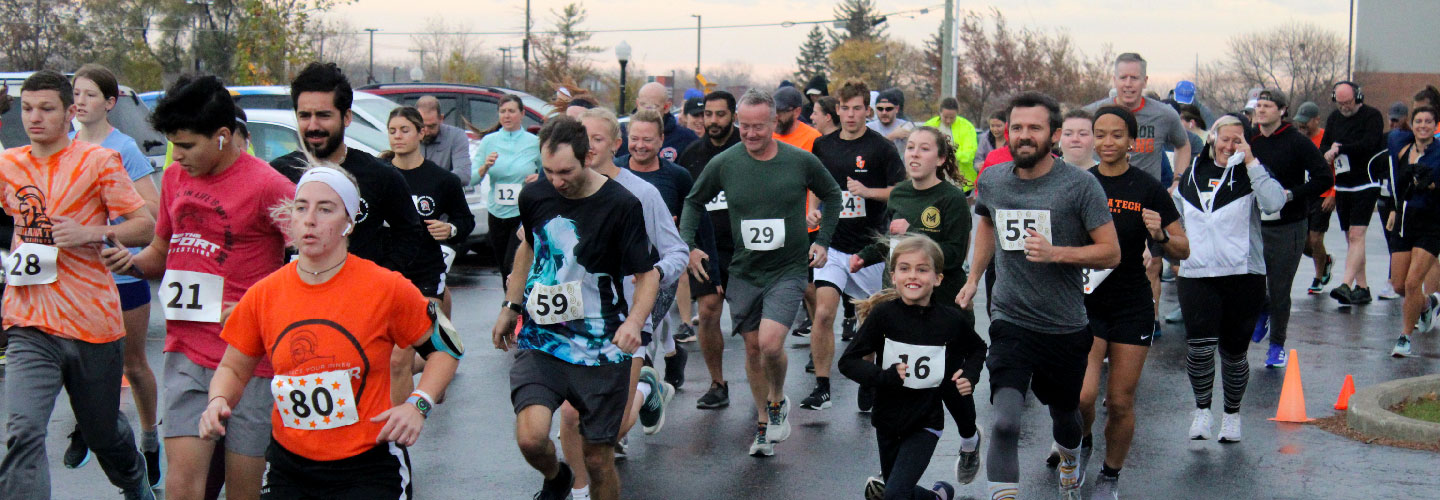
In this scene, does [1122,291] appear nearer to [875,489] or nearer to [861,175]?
[875,489]

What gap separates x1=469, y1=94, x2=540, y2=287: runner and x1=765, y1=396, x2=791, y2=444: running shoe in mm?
3239

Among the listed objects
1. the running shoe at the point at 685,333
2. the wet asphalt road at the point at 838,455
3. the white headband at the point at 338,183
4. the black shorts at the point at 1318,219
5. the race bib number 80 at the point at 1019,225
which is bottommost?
the wet asphalt road at the point at 838,455

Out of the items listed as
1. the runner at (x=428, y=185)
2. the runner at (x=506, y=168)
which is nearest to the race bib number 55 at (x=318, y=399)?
the runner at (x=428, y=185)

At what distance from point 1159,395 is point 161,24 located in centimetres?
3722

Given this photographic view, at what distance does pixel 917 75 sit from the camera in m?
69.5

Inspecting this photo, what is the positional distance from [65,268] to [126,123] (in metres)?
5.60

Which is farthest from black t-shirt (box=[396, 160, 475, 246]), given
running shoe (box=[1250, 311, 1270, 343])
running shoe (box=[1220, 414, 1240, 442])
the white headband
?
running shoe (box=[1250, 311, 1270, 343])

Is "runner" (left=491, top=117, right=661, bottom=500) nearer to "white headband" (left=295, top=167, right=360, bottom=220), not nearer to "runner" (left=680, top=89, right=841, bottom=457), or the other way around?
"white headband" (left=295, top=167, right=360, bottom=220)

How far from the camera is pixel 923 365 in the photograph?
5344 mm

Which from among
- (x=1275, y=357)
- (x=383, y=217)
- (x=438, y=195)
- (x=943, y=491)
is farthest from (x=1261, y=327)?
(x=383, y=217)

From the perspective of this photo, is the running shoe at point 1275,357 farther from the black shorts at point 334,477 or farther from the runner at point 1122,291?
the black shorts at point 334,477

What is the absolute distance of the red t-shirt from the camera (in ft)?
14.6

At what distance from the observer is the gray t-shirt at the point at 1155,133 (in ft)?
29.4

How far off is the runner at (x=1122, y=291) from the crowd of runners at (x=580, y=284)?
14 mm
